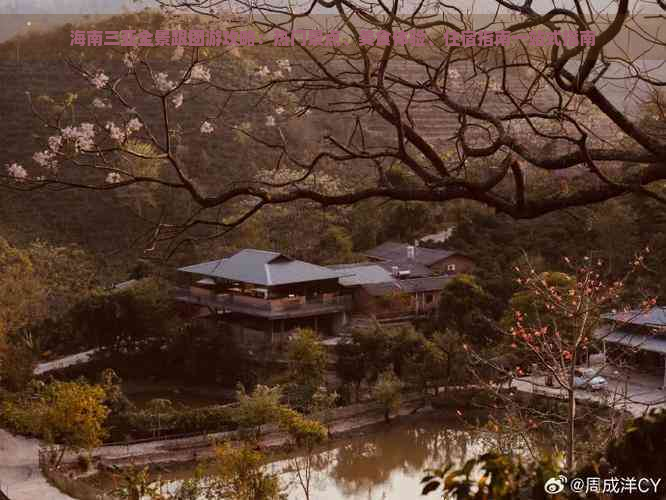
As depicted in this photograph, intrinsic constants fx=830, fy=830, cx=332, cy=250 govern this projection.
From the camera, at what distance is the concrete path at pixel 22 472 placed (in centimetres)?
855

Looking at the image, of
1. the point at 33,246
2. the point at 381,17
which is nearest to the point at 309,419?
the point at 381,17

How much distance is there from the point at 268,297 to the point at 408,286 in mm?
2898

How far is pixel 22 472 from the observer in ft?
30.4

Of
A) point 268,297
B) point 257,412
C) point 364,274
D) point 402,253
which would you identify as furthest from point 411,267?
point 257,412

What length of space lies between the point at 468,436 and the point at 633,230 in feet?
25.7

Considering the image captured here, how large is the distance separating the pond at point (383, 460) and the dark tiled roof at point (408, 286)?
13.4 ft

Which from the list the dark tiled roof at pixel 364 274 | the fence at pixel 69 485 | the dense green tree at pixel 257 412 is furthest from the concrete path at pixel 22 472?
the dark tiled roof at pixel 364 274

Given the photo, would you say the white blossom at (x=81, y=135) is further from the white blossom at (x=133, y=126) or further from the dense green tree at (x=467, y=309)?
the dense green tree at (x=467, y=309)

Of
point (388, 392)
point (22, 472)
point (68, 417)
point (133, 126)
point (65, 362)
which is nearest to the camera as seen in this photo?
point (133, 126)

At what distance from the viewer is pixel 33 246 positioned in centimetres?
1848

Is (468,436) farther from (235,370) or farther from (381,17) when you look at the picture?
(381,17)

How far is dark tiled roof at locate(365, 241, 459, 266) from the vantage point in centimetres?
1767

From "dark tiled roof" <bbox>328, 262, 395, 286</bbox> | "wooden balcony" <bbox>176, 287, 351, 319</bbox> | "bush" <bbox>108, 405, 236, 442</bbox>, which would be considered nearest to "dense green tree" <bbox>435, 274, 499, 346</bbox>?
"dark tiled roof" <bbox>328, 262, 395, 286</bbox>

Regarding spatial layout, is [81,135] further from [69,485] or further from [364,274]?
[364,274]
